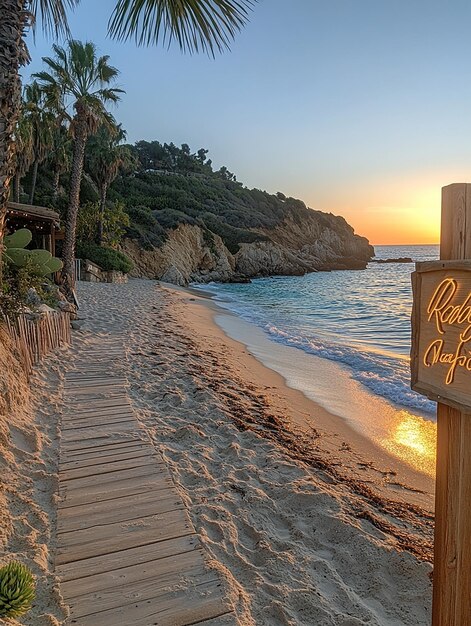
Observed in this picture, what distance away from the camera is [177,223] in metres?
38.6

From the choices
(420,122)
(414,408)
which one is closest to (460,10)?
(420,122)

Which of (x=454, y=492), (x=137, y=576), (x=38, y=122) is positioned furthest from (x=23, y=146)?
(x=454, y=492)

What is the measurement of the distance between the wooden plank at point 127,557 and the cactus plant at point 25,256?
23.1 ft

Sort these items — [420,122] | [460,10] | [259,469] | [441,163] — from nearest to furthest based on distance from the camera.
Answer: [259,469] → [460,10] → [420,122] → [441,163]

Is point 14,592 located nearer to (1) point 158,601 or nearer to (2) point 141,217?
(1) point 158,601

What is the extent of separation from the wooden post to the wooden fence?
5.20 meters

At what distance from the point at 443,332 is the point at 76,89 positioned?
16.1 meters

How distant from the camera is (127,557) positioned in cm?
267

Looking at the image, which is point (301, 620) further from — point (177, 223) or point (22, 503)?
point (177, 223)

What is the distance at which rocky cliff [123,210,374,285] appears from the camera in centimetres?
3375

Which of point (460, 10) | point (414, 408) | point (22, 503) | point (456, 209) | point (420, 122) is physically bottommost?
point (414, 408)

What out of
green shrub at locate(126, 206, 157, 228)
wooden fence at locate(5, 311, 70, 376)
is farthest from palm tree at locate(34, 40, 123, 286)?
green shrub at locate(126, 206, 157, 228)

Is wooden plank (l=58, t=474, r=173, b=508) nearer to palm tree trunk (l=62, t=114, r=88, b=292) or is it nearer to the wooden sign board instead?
the wooden sign board

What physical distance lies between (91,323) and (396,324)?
12276 millimetres
